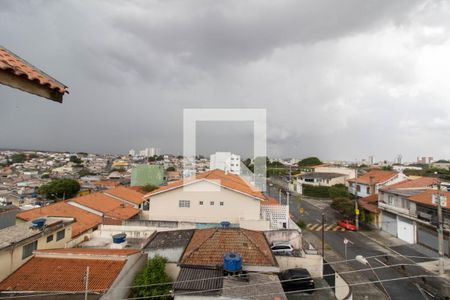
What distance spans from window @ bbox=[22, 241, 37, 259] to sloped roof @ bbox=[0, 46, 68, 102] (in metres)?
10.9

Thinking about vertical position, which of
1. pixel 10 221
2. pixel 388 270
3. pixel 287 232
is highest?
pixel 10 221

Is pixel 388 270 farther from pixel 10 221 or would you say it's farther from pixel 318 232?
pixel 10 221

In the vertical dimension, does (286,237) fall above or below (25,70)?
below

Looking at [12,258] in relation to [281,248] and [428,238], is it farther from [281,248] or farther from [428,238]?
[428,238]

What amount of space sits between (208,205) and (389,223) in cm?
1910

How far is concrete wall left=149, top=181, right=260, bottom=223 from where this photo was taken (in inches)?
730

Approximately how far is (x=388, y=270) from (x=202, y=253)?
13.6 meters

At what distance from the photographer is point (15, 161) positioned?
4535 inches

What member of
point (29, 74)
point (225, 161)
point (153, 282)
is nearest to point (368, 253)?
point (153, 282)

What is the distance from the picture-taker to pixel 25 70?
8.93 feet

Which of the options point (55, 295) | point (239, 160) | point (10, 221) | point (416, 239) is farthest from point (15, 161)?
point (416, 239)

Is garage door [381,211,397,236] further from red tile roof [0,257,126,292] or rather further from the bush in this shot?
red tile roof [0,257,126,292]

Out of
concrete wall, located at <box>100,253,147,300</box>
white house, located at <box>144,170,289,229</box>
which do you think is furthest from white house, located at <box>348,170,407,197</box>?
concrete wall, located at <box>100,253,147,300</box>

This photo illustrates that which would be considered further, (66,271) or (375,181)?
(375,181)
